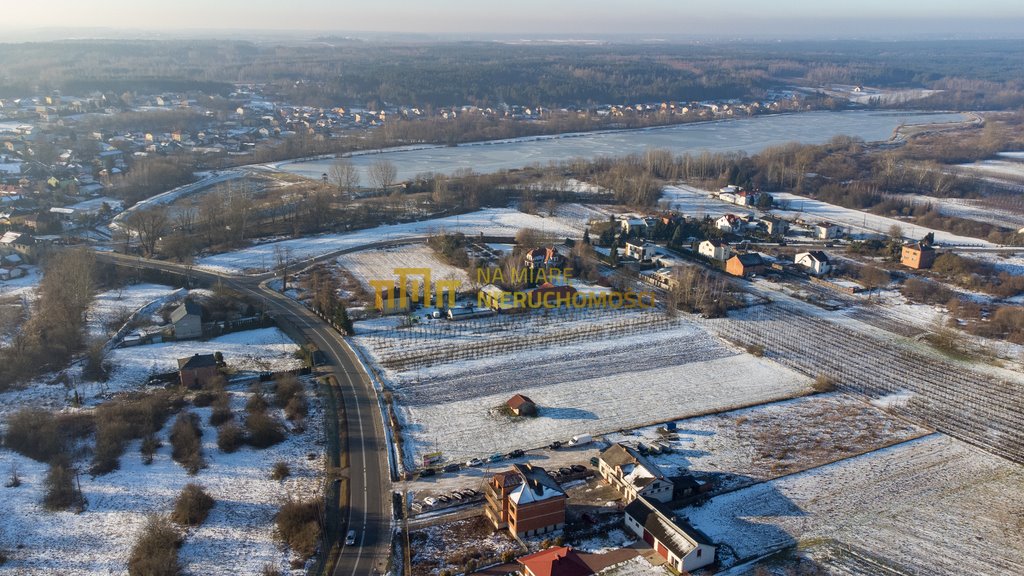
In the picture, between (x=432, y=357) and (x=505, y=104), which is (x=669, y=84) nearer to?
(x=505, y=104)

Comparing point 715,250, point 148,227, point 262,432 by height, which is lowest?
point 262,432

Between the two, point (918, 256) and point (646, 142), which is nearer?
point (918, 256)

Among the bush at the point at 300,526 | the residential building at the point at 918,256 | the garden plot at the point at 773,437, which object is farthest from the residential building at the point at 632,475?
the residential building at the point at 918,256

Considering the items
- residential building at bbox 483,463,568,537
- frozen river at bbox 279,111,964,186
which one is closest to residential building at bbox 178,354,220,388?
residential building at bbox 483,463,568,537

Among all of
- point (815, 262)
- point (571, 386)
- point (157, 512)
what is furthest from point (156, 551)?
point (815, 262)

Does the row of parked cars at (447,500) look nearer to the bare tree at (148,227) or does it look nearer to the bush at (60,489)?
the bush at (60,489)

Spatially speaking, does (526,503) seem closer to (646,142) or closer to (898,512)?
(898,512)
